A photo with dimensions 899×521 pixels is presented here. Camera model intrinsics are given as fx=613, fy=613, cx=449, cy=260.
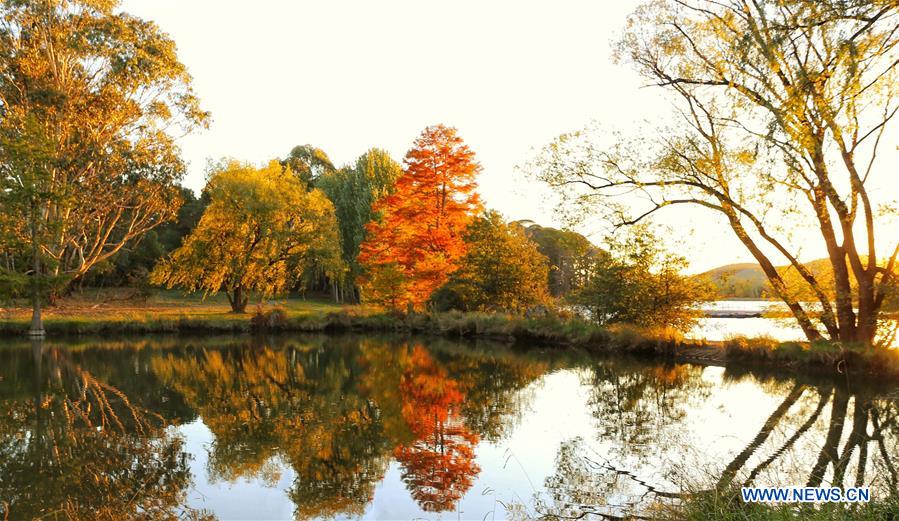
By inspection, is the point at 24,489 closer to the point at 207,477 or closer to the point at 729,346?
the point at 207,477

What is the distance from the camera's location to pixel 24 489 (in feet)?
23.3

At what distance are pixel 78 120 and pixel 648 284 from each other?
24326mm

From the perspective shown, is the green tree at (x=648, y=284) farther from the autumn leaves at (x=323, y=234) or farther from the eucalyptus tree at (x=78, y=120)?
the eucalyptus tree at (x=78, y=120)

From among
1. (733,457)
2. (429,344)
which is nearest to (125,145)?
(429,344)

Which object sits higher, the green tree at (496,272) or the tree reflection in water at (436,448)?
the green tree at (496,272)

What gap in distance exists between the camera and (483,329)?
85.9ft

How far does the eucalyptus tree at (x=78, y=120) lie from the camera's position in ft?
81.3

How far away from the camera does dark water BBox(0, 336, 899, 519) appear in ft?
22.4

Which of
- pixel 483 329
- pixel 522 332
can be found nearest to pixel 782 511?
pixel 522 332

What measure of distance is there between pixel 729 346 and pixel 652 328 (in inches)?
112

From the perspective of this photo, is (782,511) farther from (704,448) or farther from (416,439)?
(416,439)

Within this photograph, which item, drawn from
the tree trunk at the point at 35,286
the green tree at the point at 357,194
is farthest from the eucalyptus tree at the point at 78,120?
the green tree at the point at 357,194

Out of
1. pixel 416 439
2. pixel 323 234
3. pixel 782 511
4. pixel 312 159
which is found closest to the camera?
pixel 782 511

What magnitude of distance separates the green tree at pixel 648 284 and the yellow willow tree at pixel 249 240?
61.2ft
